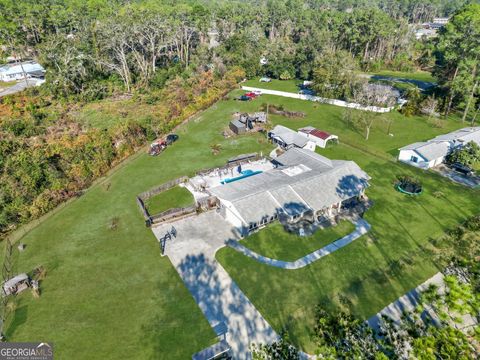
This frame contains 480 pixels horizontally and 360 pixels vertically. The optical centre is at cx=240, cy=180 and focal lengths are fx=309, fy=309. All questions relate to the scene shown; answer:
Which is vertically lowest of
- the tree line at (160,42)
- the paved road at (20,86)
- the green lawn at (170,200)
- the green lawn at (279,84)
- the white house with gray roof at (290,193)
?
the green lawn at (170,200)

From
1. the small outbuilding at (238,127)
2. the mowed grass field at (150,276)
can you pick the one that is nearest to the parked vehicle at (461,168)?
the mowed grass field at (150,276)

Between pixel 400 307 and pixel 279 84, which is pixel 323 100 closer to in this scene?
pixel 279 84

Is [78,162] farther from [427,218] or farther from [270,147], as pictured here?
[427,218]

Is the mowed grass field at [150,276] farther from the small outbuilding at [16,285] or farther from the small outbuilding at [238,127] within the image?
the small outbuilding at [238,127]

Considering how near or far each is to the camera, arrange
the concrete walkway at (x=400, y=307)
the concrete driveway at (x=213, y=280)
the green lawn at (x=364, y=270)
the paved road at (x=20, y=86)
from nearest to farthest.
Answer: the concrete driveway at (x=213, y=280)
the concrete walkway at (x=400, y=307)
the green lawn at (x=364, y=270)
the paved road at (x=20, y=86)

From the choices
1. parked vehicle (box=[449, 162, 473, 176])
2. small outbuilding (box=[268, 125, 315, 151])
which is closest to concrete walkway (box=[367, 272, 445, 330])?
parked vehicle (box=[449, 162, 473, 176])

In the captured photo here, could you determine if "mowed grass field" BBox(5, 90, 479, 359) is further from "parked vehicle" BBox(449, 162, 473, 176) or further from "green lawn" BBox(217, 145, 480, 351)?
"parked vehicle" BBox(449, 162, 473, 176)

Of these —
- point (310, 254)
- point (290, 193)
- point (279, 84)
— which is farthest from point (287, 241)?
point (279, 84)
